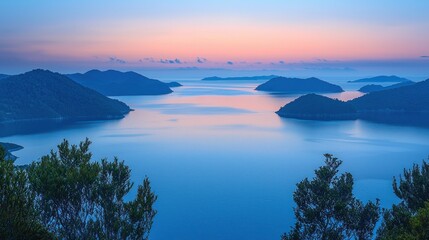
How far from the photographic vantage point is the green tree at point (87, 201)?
1422 centimetres

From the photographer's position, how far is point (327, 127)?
148750mm

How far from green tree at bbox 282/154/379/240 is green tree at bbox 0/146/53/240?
1191cm

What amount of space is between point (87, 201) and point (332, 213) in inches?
447

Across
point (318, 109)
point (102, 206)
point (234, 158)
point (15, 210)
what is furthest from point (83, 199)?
point (318, 109)

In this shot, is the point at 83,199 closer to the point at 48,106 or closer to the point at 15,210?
the point at 15,210

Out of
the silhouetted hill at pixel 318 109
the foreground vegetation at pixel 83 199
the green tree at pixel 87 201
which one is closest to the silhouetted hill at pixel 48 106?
the silhouetted hill at pixel 318 109

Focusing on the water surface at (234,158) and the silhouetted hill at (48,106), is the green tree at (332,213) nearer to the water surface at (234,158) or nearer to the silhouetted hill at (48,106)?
the water surface at (234,158)

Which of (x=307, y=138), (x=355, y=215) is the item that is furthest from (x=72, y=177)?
(x=307, y=138)

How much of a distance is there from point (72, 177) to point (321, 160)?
81164 mm

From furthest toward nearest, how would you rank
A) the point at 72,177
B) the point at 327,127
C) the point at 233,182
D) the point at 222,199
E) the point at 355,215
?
1. the point at 327,127
2. the point at 233,182
3. the point at 222,199
4. the point at 355,215
5. the point at 72,177

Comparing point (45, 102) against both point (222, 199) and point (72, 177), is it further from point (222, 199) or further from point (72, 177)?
point (72, 177)

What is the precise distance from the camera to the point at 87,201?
15.3 metres

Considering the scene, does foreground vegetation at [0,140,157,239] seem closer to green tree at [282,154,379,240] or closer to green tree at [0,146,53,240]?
green tree at [0,146,53,240]

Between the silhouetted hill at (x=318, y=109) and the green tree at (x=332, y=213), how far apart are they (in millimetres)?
164150
